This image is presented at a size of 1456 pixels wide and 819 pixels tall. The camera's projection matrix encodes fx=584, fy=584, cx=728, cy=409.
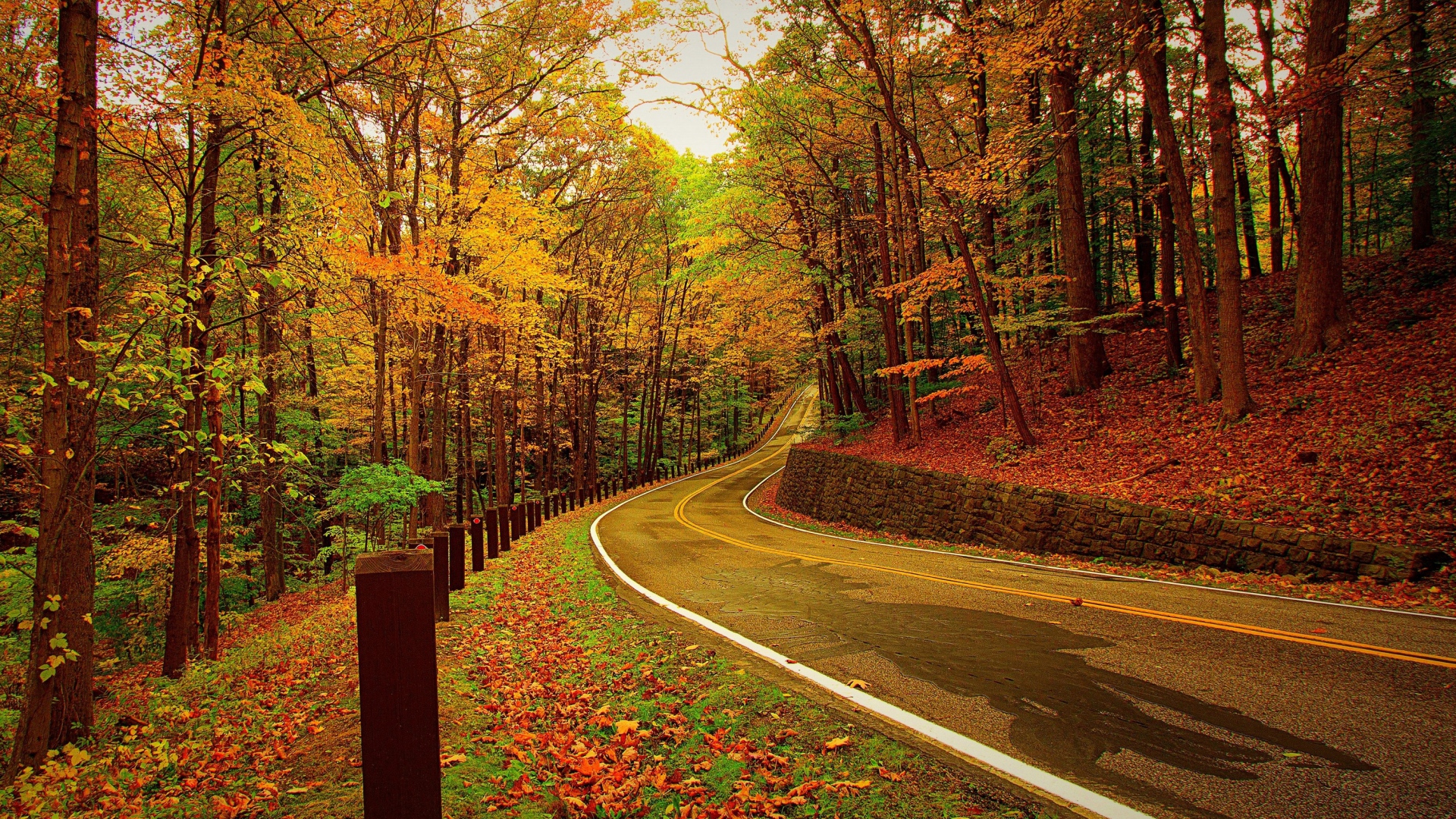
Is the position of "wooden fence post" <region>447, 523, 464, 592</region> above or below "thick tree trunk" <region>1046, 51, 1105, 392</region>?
below

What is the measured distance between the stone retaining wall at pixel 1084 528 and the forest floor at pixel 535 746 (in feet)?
24.4

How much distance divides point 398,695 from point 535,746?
5.68 feet

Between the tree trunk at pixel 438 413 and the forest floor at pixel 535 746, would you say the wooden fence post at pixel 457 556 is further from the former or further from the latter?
the tree trunk at pixel 438 413

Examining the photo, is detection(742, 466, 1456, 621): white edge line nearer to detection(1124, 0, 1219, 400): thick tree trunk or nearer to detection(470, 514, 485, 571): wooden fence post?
detection(1124, 0, 1219, 400): thick tree trunk

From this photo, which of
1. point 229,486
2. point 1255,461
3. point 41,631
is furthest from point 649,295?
point 41,631

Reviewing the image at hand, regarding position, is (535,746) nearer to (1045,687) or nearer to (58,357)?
(1045,687)

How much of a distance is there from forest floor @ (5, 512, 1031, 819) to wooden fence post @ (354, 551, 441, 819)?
0.76m

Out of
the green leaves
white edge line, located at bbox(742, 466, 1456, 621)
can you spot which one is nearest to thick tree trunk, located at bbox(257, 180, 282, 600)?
the green leaves

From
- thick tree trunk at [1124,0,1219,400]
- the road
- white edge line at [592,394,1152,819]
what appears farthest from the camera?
thick tree trunk at [1124,0,1219,400]

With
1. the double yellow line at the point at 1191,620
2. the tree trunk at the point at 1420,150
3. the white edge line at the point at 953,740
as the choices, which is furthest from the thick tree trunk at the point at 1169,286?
the white edge line at the point at 953,740

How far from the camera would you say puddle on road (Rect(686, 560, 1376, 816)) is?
2.93m

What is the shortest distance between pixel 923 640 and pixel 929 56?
16600mm

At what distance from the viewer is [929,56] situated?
52.8ft

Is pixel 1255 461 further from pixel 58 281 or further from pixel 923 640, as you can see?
pixel 58 281
